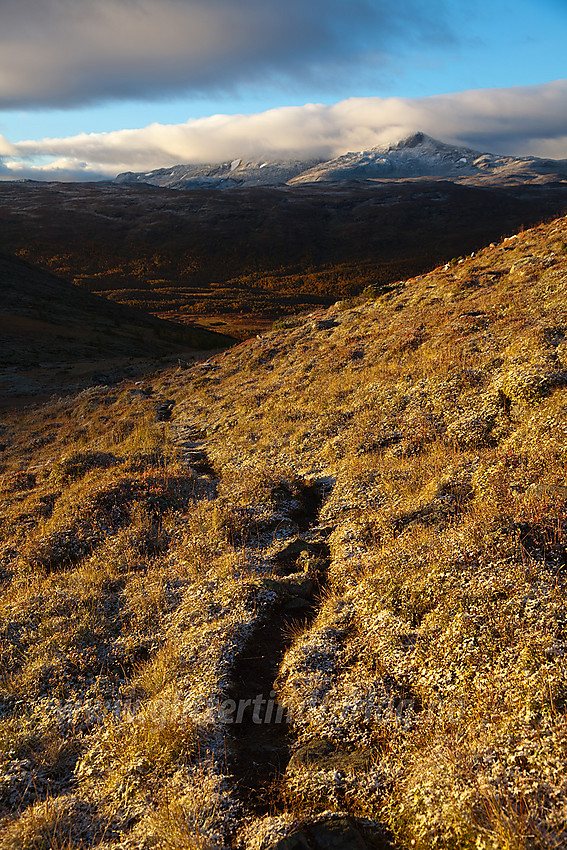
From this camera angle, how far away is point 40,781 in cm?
546

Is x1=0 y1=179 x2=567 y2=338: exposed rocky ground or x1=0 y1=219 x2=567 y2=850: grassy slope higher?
x1=0 y1=179 x2=567 y2=338: exposed rocky ground

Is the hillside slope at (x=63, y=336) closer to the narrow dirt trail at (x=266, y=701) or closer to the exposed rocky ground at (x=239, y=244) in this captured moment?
the exposed rocky ground at (x=239, y=244)

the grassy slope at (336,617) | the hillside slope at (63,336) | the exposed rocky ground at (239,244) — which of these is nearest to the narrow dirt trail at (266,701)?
the grassy slope at (336,617)

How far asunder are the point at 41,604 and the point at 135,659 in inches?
106

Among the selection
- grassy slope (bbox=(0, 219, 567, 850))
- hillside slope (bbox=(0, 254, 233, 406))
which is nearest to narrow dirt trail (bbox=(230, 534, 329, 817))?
grassy slope (bbox=(0, 219, 567, 850))

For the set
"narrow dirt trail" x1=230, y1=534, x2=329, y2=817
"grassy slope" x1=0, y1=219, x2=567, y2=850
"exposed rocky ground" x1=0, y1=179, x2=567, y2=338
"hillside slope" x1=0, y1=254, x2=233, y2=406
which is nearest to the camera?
"grassy slope" x1=0, y1=219, x2=567, y2=850

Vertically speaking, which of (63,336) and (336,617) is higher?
(63,336)

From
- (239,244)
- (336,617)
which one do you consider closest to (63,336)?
(336,617)

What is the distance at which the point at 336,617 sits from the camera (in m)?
7.08

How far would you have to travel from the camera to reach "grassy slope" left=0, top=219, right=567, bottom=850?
4566 millimetres

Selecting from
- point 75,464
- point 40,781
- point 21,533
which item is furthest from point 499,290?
point 40,781

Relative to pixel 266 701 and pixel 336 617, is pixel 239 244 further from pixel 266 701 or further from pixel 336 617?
pixel 266 701

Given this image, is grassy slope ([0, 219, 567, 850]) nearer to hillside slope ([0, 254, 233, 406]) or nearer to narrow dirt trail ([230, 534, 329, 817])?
narrow dirt trail ([230, 534, 329, 817])

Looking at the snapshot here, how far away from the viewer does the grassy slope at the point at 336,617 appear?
4.57m
